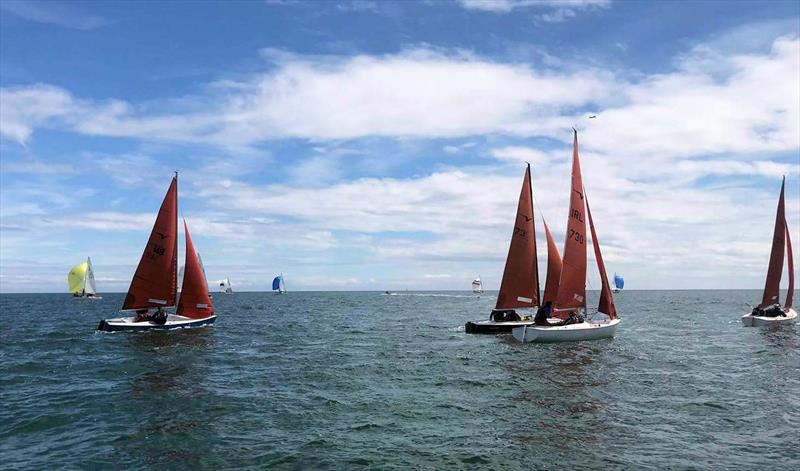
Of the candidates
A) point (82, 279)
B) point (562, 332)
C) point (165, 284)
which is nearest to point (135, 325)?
point (165, 284)

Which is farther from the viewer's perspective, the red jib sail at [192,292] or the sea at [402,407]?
the red jib sail at [192,292]

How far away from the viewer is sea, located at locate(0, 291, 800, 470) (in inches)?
605

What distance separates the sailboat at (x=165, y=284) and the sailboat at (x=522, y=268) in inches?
902

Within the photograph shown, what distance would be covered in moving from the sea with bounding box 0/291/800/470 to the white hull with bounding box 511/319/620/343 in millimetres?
713

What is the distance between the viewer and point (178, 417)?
19.4m

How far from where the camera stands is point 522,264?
4391cm

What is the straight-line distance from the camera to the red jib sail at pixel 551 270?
42188 millimetres

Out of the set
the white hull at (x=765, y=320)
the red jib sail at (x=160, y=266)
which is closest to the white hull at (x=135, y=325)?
the red jib sail at (x=160, y=266)

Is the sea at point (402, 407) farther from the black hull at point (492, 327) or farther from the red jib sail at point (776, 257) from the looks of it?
the red jib sail at point (776, 257)

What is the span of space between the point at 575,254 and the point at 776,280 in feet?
92.2

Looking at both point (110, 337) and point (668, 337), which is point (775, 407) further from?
point (110, 337)

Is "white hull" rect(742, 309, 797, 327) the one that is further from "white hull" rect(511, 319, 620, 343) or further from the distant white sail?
the distant white sail

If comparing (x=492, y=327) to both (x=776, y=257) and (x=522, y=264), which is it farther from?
(x=776, y=257)

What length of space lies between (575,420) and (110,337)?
38585 mm
